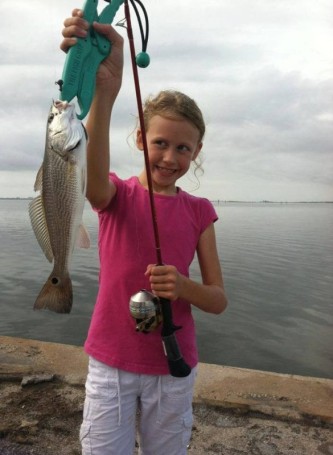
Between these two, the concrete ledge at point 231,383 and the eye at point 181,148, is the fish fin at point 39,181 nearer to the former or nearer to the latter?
the eye at point 181,148

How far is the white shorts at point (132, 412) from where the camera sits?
2.20 m

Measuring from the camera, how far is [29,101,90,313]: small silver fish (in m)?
1.71

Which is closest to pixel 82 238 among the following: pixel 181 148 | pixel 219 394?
pixel 181 148

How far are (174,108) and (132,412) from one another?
170 centimetres

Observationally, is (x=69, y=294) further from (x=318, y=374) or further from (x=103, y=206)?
(x=318, y=374)

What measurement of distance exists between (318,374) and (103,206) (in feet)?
22.1

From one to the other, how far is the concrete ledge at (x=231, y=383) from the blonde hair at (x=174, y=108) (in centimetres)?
282

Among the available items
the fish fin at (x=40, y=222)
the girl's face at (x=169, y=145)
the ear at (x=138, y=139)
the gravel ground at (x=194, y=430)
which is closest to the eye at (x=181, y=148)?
the girl's face at (x=169, y=145)

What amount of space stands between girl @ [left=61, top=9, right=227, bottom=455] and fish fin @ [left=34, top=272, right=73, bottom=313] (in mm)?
414

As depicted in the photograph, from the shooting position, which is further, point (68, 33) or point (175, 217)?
point (175, 217)

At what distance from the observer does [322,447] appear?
11.8 feet

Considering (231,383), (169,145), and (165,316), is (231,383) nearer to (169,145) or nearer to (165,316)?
(165,316)

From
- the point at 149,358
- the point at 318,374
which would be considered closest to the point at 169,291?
the point at 149,358

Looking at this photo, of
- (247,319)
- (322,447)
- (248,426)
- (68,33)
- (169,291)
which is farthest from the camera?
(247,319)
